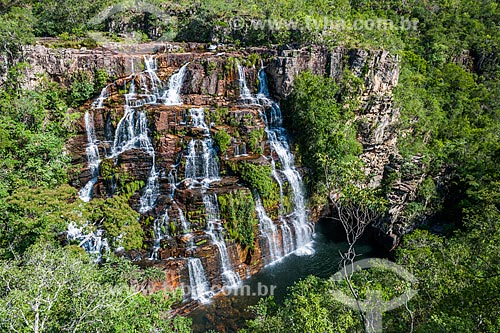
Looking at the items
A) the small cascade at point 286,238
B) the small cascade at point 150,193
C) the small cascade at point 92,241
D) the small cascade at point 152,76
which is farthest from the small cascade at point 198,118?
the small cascade at point 92,241

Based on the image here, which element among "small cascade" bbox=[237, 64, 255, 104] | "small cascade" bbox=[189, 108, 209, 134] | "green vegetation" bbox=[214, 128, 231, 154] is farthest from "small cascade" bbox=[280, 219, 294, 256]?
"small cascade" bbox=[237, 64, 255, 104]

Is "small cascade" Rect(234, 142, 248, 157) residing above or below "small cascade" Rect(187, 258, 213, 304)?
above

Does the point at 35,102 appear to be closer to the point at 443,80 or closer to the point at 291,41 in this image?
the point at 291,41

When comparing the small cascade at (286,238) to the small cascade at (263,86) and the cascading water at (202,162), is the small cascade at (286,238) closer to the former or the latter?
the cascading water at (202,162)

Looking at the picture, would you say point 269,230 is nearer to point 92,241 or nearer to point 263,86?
point 92,241

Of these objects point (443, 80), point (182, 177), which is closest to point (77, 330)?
point (182, 177)

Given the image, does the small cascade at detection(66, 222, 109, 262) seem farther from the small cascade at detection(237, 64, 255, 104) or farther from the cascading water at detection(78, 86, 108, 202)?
the small cascade at detection(237, 64, 255, 104)
